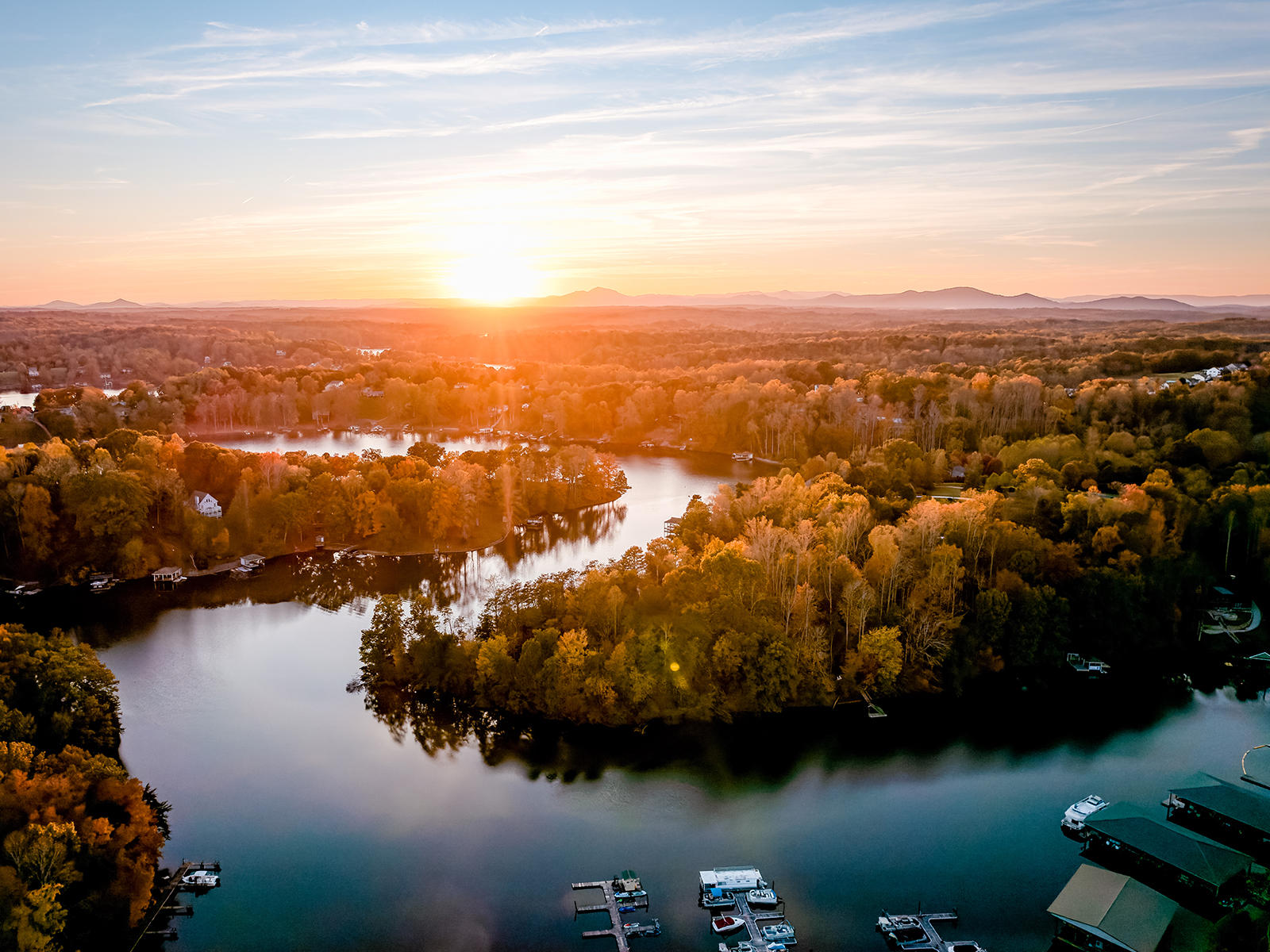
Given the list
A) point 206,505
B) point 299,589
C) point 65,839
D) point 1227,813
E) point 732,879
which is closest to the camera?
point 65,839

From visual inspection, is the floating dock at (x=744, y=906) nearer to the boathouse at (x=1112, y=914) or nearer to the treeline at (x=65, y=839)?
the boathouse at (x=1112, y=914)

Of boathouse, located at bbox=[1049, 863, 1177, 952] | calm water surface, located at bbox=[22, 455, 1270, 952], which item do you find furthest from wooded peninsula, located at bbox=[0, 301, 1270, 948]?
boathouse, located at bbox=[1049, 863, 1177, 952]

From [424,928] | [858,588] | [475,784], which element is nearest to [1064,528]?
[858,588]

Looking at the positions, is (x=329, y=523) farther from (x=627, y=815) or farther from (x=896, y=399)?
(x=896, y=399)

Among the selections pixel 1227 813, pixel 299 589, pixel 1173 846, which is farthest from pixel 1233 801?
pixel 299 589

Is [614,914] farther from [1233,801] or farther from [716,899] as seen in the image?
[1233,801]

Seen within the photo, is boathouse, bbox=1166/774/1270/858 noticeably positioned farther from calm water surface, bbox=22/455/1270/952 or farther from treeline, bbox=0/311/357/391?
treeline, bbox=0/311/357/391
